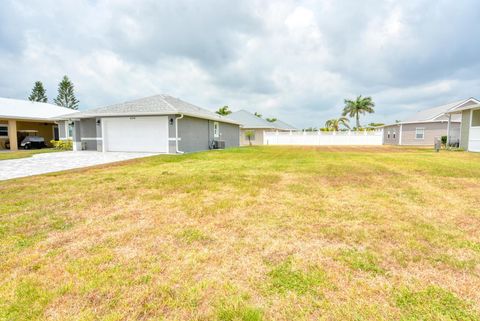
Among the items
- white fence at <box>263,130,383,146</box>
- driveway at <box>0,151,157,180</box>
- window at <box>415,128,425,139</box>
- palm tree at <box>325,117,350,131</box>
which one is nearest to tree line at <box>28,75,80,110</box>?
white fence at <box>263,130,383,146</box>

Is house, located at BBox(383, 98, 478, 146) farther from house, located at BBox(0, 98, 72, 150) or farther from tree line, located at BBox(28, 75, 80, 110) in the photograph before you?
tree line, located at BBox(28, 75, 80, 110)

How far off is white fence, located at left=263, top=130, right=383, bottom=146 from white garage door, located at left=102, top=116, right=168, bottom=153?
2078 cm

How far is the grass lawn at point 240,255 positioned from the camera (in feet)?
6.06

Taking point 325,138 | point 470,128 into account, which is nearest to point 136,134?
point 470,128

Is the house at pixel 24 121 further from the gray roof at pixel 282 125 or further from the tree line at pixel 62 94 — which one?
the tree line at pixel 62 94

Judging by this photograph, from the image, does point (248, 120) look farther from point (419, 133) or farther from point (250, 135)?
point (419, 133)

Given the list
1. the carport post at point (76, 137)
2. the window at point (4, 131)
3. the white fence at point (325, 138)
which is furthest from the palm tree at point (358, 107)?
the window at point (4, 131)

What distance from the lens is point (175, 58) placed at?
62.9 feet

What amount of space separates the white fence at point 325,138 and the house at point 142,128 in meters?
17.3

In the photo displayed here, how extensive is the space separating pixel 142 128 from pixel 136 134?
0.65 m

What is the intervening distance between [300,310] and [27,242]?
10.9 feet

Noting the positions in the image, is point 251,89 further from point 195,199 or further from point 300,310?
point 300,310

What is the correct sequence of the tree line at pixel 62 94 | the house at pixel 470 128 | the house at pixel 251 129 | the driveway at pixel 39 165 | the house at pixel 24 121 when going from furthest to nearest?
the tree line at pixel 62 94
the house at pixel 251 129
the house at pixel 24 121
the house at pixel 470 128
the driveway at pixel 39 165

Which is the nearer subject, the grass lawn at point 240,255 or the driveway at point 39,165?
the grass lawn at point 240,255
